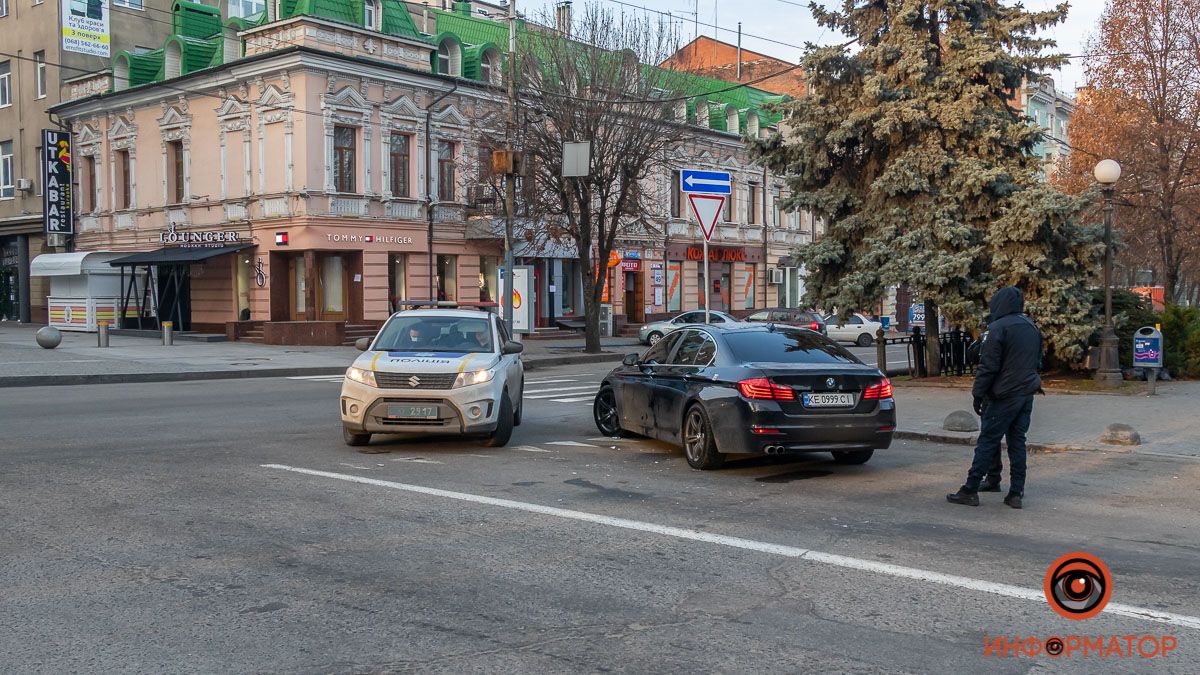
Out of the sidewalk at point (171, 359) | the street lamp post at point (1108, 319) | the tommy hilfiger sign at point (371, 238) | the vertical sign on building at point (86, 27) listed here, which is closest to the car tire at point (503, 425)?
the street lamp post at point (1108, 319)

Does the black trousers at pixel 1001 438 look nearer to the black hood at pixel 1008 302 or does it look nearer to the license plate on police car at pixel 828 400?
the black hood at pixel 1008 302

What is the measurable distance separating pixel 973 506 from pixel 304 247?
93.2ft

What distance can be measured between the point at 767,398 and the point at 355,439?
15.5 ft

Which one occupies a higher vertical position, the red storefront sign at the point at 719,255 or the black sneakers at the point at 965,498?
the red storefront sign at the point at 719,255

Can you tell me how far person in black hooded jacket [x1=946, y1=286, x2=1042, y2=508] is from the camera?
26.7 ft

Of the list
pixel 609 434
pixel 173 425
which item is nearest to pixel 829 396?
pixel 609 434

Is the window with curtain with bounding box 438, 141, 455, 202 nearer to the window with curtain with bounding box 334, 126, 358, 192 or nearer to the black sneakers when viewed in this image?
the window with curtain with bounding box 334, 126, 358, 192

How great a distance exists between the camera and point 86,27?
3922 centimetres

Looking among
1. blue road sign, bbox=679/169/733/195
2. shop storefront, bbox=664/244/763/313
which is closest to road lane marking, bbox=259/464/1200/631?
blue road sign, bbox=679/169/733/195

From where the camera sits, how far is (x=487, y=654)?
4.71 meters

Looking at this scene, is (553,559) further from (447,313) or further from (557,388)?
(557,388)

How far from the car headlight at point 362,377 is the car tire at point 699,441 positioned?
132 inches

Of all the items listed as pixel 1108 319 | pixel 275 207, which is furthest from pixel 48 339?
pixel 1108 319

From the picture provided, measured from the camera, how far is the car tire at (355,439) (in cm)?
1153
